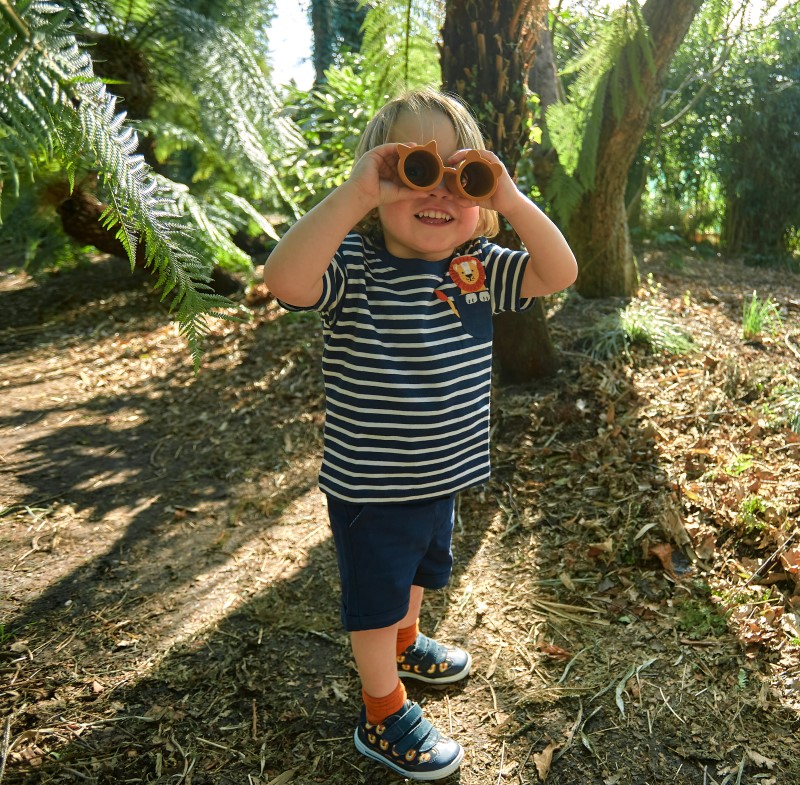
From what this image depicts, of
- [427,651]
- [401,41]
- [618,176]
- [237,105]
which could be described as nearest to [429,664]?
[427,651]

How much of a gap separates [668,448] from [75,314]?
474 cm

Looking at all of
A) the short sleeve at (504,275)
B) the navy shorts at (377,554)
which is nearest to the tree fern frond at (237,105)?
the short sleeve at (504,275)

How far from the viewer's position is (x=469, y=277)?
1.66 m

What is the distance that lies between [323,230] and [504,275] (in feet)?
1.73

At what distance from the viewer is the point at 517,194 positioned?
1526 millimetres

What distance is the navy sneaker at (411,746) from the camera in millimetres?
1662

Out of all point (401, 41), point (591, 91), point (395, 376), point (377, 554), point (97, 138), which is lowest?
point (377, 554)

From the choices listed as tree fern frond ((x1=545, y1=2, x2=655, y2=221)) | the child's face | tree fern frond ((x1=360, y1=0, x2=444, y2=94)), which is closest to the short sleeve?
the child's face

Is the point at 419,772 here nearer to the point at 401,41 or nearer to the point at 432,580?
the point at 432,580

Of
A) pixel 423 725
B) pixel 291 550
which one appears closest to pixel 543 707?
pixel 423 725

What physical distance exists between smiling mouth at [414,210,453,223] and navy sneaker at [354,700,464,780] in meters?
1.22

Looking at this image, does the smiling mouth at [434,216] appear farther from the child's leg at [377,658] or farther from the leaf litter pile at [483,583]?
the leaf litter pile at [483,583]

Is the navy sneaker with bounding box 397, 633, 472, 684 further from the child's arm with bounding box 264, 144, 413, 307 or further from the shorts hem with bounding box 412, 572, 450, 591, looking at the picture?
the child's arm with bounding box 264, 144, 413, 307

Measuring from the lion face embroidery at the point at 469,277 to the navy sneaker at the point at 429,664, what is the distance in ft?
3.36
